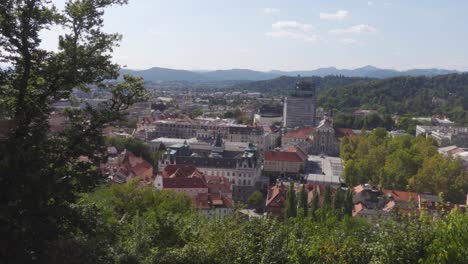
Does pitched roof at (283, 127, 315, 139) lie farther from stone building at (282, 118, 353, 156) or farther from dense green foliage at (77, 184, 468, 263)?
dense green foliage at (77, 184, 468, 263)

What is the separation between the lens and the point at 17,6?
8.06 meters

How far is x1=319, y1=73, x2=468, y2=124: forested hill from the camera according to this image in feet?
414

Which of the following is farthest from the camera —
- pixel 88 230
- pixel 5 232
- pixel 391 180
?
pixel 391 180

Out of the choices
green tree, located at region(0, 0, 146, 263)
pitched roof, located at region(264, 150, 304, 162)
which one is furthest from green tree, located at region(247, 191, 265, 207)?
green tree, located at region(0, 0, 146, 263)

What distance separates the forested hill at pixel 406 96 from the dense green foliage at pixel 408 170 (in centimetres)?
6960

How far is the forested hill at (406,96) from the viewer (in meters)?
126

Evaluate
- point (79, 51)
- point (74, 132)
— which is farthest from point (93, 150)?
point (79, 51)

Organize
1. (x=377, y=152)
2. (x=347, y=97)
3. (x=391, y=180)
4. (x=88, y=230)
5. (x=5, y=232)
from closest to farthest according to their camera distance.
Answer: (x=5, y=232) → (x=88, y=230) → (x=391, y=180) → (x=377, y=152) → (x=347, y=97)

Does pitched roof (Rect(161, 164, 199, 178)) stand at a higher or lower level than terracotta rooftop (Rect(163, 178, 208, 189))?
lower

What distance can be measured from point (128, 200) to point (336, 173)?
114ft

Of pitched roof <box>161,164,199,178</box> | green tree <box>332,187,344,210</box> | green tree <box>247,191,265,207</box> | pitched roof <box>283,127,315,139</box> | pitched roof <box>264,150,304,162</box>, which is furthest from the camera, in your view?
pitched roof <box>283,127,315,139</box>

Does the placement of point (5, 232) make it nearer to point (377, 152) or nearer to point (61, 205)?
point (61, 205)

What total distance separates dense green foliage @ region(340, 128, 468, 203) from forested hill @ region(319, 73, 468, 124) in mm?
69595

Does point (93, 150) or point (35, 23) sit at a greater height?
point (35, 23)
